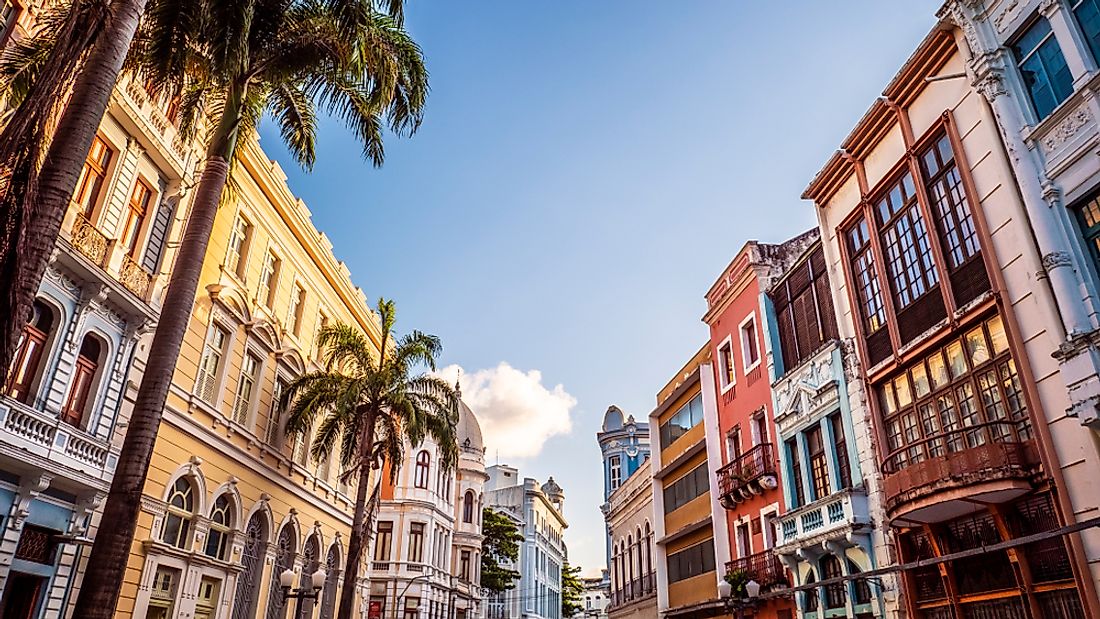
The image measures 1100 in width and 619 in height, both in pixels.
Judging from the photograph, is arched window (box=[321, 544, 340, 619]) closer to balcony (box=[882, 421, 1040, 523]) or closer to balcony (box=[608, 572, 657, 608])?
balcony (box=[608, 572, 657, 608])

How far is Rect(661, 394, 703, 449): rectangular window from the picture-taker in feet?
94.2

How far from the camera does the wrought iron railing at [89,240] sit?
14.2 metres

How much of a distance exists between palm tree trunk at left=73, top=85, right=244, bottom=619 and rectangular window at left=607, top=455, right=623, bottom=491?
46.8 meters

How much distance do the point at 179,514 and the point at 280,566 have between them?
583 centimetres

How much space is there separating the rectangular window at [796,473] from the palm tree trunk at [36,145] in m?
17.7

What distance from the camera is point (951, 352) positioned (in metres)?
14.4

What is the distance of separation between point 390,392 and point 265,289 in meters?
5.15

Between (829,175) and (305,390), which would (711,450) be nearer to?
(829,175)

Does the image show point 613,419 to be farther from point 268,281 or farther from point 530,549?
point 268,281

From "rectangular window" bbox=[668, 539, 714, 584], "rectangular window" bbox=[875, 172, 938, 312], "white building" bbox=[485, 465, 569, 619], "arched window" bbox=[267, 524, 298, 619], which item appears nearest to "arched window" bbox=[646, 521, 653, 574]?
"rectangular window" bbox=[668, 539, 714, 584]

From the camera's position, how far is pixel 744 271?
2427cm

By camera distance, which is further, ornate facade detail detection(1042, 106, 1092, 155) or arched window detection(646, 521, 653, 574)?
arched window detection(646, 521, 653, 574)

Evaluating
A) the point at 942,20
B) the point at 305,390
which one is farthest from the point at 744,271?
the point at 305,390

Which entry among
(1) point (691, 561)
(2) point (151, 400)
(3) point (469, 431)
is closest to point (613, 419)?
(3) point (469, 431)
